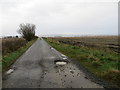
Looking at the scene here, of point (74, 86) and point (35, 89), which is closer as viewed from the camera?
point (35, 89)

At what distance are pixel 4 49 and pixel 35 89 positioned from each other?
14843 millimetres

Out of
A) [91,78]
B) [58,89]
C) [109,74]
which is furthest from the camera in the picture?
[109,74]

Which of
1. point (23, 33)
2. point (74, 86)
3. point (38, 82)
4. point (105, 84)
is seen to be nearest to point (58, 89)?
point (74, 86)

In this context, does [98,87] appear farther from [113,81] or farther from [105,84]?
[113,81]

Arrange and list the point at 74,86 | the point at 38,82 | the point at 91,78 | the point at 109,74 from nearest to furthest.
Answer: the point at 74,86 < the point at 38,82 < the point at 91,78 < the point at 109,74

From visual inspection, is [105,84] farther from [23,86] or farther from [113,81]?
[23,86]

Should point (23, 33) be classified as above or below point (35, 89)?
above

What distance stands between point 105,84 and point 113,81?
72cm

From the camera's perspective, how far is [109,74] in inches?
326

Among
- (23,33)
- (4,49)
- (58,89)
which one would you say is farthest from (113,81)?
(23,33)

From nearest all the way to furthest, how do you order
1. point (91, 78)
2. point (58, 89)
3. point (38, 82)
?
point (58, 89), point (38, 82), point (91, 78)

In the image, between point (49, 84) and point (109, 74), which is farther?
point (109, 74)

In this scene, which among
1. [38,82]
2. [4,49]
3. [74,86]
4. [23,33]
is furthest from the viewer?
[23,33]

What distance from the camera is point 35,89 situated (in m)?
6.18
